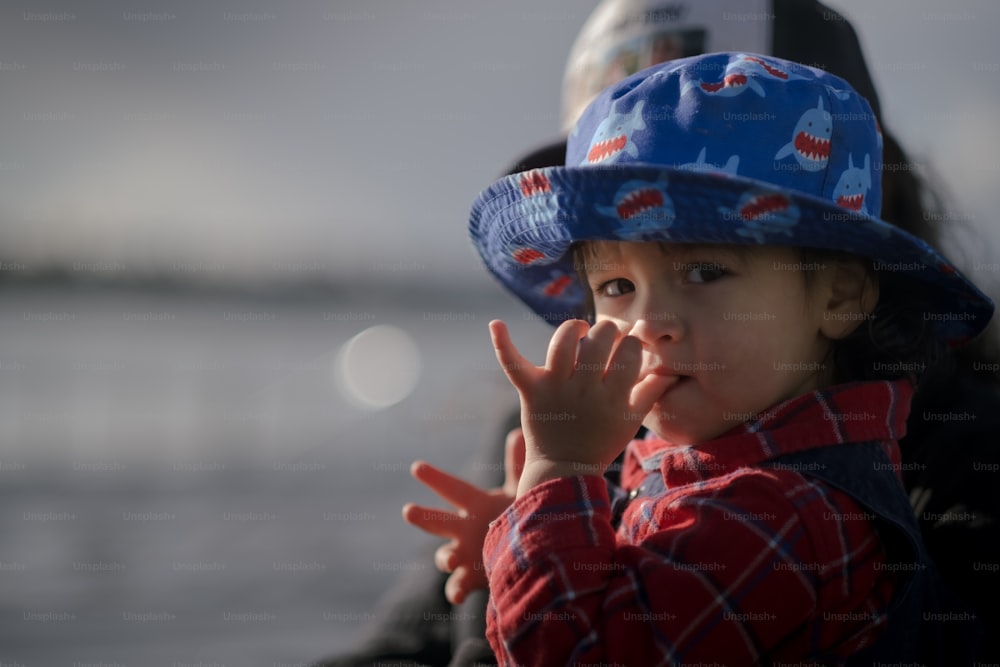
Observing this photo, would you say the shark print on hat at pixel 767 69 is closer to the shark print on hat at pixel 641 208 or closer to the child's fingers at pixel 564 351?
the shark print on hat at pixel 641 208

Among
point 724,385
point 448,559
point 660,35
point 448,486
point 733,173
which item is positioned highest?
point 660,35

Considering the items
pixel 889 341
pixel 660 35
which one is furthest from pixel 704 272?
pixel 660 35

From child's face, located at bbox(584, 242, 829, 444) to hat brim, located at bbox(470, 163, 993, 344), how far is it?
0.04m

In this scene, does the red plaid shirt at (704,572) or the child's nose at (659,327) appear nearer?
the red plaid shirt at (704,572)

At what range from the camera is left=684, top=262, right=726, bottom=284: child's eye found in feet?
3.65

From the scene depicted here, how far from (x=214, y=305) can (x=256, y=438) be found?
6187 mm

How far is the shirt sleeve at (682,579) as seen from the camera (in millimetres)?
928

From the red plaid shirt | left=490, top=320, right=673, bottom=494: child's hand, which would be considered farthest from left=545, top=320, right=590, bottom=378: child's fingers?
the red plaid shirt

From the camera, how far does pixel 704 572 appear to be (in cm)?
94

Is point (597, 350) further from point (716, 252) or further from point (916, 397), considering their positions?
point (916, 397)

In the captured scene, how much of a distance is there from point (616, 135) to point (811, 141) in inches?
9.7

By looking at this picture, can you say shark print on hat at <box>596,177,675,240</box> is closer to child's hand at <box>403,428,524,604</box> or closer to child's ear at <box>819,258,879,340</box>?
child's ear at <box>819,258,879,340</box>

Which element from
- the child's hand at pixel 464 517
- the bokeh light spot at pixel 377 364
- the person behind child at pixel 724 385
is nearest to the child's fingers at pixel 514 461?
the child's hand at pixel 464 517

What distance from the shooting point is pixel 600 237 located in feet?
3.74
